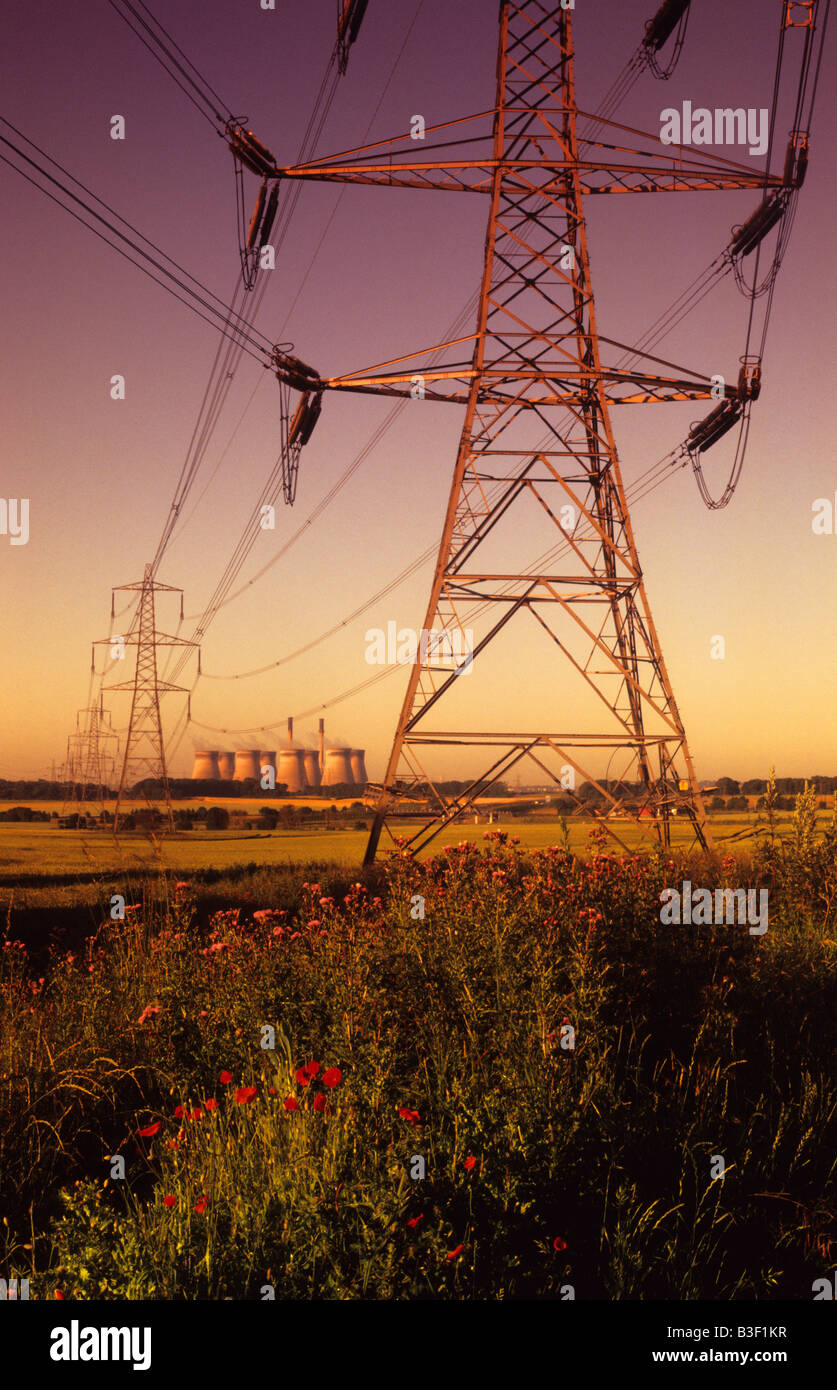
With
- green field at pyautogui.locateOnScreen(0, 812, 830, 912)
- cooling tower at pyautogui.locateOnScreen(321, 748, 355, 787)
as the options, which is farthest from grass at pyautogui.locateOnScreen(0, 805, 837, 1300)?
cooling tower at pyautogui.locateOnScreen(321, 748, 355, 787)

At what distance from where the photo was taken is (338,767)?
70.8 meters

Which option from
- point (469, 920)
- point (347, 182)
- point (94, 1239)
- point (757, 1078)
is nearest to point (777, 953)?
point (757, 1078)

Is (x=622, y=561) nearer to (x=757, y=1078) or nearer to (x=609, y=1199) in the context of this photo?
(x=757, y=1078)

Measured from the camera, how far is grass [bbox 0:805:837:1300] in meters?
2.52

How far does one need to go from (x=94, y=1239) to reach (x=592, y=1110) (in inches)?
74.3

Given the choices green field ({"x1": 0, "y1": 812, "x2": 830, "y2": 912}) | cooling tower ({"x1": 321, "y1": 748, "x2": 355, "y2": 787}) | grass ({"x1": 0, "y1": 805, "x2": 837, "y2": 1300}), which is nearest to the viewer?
grass ({"x1": 0, "y1": 805, "x2": 837, "y2": 1300})

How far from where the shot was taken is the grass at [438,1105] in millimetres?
2518

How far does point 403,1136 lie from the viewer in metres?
2.95

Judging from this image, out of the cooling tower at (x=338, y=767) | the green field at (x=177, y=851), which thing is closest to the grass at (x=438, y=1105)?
the green field at (x=177, y=851)

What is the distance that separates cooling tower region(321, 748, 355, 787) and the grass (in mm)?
63116

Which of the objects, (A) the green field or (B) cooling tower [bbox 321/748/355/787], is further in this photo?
(B) cooling tower [bbox 321/748/355/787]

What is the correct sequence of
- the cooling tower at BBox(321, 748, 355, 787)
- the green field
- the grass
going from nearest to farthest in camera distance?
the grass → the green field → the cooling tower at BBox(321, 748, 355, 787)

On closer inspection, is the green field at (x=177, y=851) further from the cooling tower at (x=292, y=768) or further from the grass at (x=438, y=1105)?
the cooling tower at (x=292, y=768)

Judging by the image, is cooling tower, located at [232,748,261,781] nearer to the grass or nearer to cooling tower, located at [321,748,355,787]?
cooling tower, located at [321,748,355,787]
